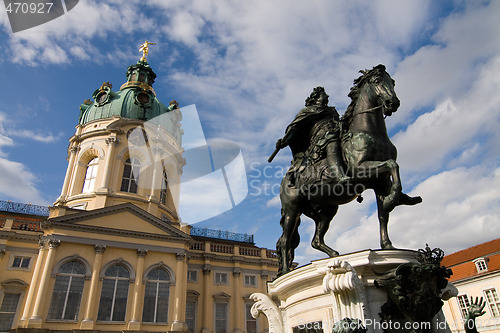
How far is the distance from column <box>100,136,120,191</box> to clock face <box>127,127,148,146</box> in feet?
4.19

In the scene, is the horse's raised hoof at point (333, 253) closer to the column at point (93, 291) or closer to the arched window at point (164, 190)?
the column at point (93, 291)

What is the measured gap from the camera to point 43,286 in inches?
937

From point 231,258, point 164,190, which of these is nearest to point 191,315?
point 231,258

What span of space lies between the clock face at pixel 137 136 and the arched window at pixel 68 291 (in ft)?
42.6

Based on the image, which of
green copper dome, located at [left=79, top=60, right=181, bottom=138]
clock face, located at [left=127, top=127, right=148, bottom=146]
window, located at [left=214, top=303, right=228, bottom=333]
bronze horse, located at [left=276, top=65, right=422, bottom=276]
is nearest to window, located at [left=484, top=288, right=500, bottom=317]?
window, located at [left=214, top=303, right=228, bottom=333]

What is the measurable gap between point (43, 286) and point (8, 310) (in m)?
3.92

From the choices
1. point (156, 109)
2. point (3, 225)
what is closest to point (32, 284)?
point (3, 225)

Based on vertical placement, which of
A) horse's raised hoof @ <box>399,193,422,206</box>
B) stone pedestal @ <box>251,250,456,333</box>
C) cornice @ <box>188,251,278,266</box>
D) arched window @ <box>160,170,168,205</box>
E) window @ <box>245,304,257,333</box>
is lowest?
stone pedestal @ <box>251,250,456,333</box>

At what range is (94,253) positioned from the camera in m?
26.4

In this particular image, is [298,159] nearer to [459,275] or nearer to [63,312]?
[63,312]

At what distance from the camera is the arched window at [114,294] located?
2508 centimetres

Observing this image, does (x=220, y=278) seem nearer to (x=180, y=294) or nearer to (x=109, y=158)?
(x=180, y=294)

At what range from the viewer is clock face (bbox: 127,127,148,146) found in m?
34.9

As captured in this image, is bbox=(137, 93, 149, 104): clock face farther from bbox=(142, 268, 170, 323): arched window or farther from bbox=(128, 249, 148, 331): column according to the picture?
bbox=(142, 268, 170, 323): arched window
